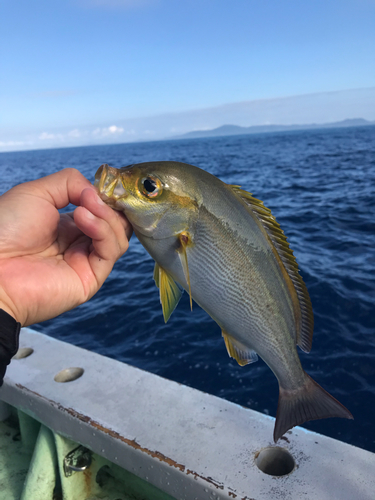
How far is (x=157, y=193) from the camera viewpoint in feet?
6.75

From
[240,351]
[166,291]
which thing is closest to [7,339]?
[166,291]

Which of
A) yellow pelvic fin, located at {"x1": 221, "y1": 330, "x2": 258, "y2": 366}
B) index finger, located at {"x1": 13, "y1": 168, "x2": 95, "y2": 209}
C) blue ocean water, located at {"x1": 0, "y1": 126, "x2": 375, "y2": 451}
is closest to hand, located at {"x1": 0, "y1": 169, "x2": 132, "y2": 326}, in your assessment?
index finger, located at {"x1": 13, "y1": 168, "x2": 95, "y2": 209}

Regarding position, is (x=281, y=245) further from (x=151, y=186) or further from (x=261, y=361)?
(x=261, y=361)

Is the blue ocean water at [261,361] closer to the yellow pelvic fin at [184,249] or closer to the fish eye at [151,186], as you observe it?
the yellow pelvic fin at [184,249]

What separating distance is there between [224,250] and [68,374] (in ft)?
7.24

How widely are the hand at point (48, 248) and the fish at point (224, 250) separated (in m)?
0.15

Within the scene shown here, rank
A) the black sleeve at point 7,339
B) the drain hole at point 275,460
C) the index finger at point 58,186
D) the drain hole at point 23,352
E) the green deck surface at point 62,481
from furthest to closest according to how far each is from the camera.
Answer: the drain hole at point 23,352
the green deck surface at point 62,481
the drain hole at point 275,460
the index finger at point 58,186
the black sleeve at point 7,339

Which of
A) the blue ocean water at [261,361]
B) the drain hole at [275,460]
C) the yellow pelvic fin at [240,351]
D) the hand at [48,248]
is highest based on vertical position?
the hand at [48,248]

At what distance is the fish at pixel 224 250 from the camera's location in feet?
6.73

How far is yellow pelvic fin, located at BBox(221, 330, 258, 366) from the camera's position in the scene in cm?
229

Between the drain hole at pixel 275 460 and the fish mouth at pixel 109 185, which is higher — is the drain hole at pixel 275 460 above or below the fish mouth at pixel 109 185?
below

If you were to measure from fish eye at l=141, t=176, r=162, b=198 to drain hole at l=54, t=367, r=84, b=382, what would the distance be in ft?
6.89

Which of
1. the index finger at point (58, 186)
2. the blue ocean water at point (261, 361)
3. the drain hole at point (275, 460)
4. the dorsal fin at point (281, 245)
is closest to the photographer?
the dorsal fin at point (281, 245)

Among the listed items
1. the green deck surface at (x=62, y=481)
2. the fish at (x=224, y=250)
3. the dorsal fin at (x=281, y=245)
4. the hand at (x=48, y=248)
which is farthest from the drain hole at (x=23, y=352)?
the dorsal fin at (x=281, y=245)
